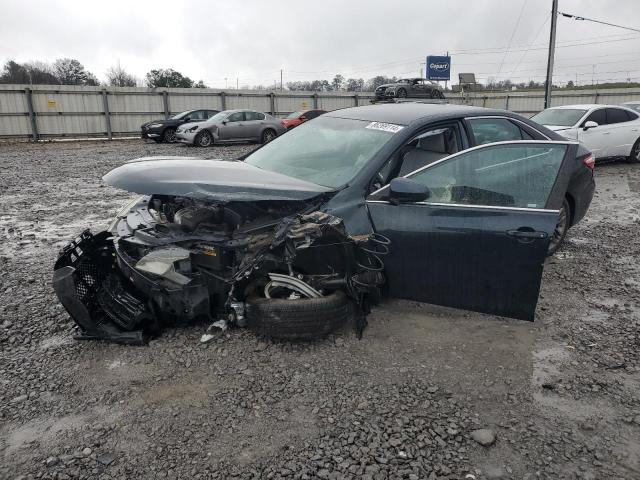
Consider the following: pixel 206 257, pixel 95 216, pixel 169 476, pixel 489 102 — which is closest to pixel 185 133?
pixel 95 216

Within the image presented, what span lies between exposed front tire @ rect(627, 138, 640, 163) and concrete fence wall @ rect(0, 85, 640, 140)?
59.8 ft

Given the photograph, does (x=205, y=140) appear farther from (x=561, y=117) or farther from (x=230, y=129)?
(x=561, y=117)

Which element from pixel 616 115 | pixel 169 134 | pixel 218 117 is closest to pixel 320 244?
pixel 616 115

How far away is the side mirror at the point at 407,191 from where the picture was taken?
11.4ft

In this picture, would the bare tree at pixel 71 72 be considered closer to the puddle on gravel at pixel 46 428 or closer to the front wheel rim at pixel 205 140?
the front wheel rim at pixel 205 140

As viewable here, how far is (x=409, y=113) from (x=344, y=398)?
2512 millimetres

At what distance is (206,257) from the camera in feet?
11.2

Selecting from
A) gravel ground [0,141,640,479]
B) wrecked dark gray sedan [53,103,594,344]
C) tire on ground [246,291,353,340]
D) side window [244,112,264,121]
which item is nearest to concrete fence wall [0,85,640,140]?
side window [244,112,264,121]

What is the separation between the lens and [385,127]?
4.11 m

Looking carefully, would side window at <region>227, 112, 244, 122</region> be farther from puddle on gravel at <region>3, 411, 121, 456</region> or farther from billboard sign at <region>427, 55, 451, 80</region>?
billboard sign at <region>427, 55, 451, 80</region>

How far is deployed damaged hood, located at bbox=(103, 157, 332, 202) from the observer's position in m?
3.28

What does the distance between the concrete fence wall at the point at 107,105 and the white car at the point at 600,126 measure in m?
17.1

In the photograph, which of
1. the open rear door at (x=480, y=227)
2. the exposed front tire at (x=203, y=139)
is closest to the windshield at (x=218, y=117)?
the exposed front tire at (x=203, y=139)

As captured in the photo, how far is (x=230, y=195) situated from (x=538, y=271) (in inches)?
82.7
